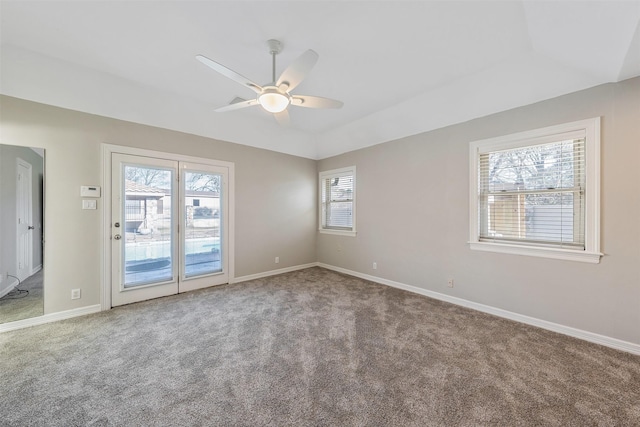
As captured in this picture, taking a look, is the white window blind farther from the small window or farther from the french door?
the french door

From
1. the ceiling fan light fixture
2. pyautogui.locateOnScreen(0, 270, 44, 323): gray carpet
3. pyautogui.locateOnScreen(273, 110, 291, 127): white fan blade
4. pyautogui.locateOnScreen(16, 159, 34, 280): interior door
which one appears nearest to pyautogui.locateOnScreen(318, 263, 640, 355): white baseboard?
pyautogui.locateOnScreen(273, 110, 291, 127): white fan blade

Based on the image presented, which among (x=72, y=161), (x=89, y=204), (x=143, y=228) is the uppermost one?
(x=72, y=161)

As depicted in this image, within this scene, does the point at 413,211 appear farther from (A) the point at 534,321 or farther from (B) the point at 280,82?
(B) the point at 280,82

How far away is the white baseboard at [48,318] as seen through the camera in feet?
8.33

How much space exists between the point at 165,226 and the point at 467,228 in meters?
4.29

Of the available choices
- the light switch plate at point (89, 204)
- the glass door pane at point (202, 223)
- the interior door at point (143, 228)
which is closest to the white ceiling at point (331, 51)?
the interior door at point (143, 228)

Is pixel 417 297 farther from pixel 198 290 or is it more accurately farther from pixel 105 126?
pixel 105 126

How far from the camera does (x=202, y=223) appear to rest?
3920mm

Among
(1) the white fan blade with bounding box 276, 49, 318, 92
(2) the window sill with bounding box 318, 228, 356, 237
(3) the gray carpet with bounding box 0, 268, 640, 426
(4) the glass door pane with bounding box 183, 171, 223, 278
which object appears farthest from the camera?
(2) the window sill with bounding box 318, 228, 356, 237

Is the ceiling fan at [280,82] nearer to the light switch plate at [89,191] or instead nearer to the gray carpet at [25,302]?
the light switch plate at [89,191]

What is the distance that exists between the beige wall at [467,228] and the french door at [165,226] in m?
2.40

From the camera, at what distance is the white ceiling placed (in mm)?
1878

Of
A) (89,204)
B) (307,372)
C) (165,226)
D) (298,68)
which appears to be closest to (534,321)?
(307,372)

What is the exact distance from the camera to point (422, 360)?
2.06m
